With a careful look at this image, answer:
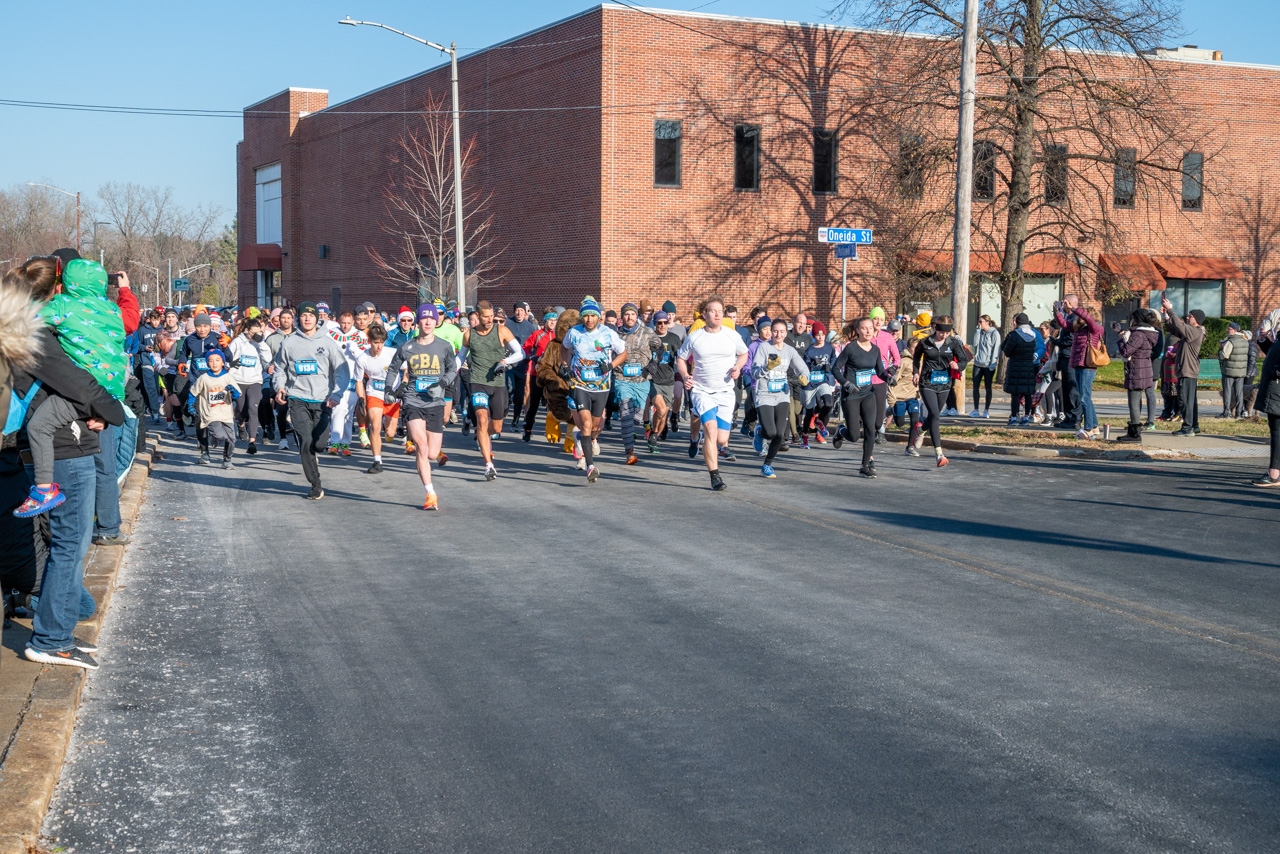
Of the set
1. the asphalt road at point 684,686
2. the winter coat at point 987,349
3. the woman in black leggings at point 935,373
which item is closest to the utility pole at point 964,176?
the winter coat at point 987,349

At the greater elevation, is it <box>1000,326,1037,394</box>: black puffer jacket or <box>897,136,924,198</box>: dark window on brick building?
<box>897,136,924,198</box>: dark window on brick building

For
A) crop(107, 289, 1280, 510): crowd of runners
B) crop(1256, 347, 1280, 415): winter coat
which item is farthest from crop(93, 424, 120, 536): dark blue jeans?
crop(1256, 347, 1280, 415): winter coat

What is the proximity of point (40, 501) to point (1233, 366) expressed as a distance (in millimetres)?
19648

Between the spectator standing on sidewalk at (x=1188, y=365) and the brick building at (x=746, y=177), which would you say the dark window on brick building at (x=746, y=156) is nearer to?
the brick building at (x=746, y=177)

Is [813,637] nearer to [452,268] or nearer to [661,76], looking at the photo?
[661,76]

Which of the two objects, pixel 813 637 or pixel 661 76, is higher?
pixel 661 76

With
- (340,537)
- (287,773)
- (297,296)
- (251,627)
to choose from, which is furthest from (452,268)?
(287,773)

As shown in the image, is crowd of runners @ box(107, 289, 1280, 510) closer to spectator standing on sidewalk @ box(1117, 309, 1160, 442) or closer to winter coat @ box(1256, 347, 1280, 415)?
spectator standing on sidewalk @ box(1117, 309, 1160, 442)

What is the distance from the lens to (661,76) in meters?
32.2

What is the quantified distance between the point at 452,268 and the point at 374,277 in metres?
8.29

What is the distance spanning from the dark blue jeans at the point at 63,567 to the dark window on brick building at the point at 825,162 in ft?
98.8

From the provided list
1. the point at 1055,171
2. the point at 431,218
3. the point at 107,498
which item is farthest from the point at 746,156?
the point at 107,498

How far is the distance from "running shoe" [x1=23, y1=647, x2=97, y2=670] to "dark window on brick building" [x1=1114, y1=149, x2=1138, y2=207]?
28.2 m

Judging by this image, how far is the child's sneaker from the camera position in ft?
18.8
